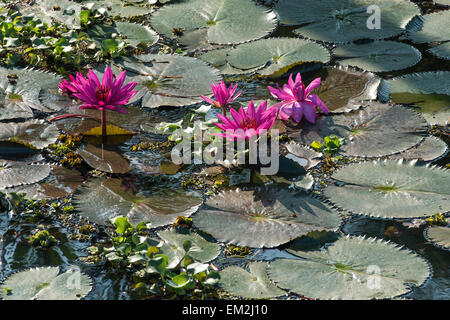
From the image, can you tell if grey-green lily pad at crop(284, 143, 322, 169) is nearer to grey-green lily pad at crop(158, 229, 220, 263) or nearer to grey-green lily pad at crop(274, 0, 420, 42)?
grey-green lily pad at crop(158, 229, 220, 263)

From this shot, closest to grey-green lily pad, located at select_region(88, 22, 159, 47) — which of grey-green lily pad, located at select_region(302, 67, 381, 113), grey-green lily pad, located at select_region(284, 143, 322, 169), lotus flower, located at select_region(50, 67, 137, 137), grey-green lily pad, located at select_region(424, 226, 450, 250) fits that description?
lotus flower, located at select_region(50, 67, 137, 137)

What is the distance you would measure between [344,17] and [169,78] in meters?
1.67

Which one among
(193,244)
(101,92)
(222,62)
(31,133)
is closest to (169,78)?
(222,62)

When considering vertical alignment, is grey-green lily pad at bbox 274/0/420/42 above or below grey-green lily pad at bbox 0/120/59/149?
above

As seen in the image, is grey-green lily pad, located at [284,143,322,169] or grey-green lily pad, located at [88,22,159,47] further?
grey-green lily pad, located at [88,22,159,47]

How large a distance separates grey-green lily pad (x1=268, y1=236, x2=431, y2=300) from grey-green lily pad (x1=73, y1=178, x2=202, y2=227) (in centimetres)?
65

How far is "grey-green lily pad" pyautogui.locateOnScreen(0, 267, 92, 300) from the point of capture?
9.18 feet

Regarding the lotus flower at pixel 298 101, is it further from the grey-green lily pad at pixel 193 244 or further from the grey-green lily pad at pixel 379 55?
the grey-green lily pad at pixel 193 244

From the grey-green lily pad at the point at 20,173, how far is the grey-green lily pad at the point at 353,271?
4.94 feet

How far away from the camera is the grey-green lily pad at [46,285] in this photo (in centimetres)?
280

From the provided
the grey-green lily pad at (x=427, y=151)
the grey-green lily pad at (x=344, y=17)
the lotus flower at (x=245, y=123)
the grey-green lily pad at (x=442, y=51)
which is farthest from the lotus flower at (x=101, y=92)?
the grey-green lily pad at (x=442, y=51)

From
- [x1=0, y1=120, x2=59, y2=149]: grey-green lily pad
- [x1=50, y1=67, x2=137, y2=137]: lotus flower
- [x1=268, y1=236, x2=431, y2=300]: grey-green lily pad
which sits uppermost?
[x1=50, y1=67, x2=137, y2=137]: lotus flower

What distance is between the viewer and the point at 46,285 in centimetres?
286

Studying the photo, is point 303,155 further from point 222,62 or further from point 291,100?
point 222,62
